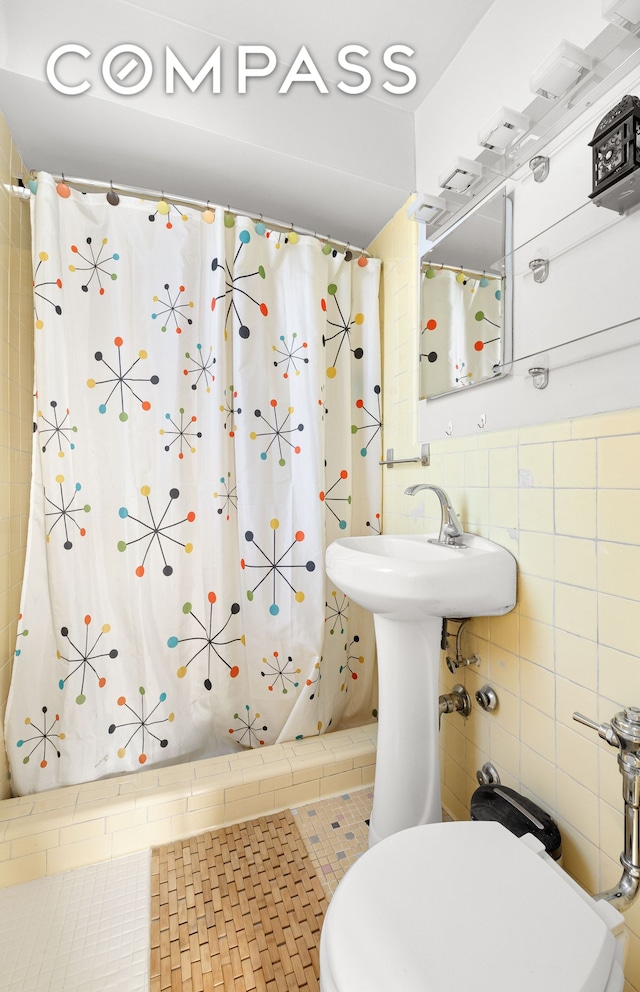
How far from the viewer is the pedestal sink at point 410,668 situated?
1.06m

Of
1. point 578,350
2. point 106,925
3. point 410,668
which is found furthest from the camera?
point 410,668

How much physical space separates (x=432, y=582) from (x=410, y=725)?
451 millimetres

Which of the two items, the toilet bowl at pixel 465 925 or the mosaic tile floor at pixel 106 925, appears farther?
the mosaic tile floor at pixel 106 925

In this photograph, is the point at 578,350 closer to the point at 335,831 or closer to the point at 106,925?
the point at 335,831

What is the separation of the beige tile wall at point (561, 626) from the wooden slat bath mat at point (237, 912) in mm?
524

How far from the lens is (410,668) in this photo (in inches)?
46.3

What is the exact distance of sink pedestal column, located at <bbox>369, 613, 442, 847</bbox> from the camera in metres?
1.17

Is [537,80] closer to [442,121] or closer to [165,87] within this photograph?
[442,121]

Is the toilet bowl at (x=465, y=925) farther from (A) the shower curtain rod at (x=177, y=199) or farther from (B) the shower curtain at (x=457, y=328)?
(A) the shower curtain rod at (x=177, y=199)

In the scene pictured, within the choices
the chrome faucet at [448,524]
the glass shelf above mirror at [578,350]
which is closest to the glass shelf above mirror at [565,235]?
the glass shelf above mirror at [578,350]

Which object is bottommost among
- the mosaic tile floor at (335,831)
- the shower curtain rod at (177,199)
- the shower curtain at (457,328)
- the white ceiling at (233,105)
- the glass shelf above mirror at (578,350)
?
the mosaic tile floor at (335,831)

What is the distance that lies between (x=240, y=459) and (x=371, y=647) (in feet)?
2.97

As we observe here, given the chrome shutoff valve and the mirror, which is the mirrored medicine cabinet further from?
the chrome shutoff valve

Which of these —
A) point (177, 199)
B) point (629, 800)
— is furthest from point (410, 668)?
point (177, 199)
